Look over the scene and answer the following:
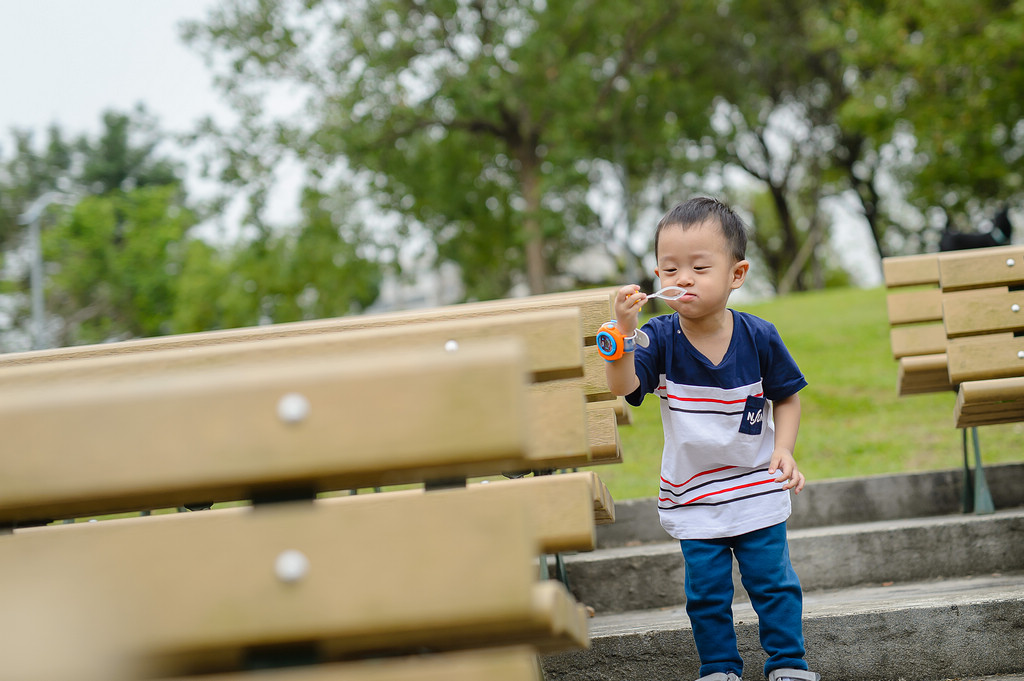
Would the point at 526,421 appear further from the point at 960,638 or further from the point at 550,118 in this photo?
the point at 550,118

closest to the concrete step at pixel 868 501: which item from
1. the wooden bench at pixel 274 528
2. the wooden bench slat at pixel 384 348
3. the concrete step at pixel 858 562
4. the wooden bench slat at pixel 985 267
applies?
the concrete step at pixel 858 562

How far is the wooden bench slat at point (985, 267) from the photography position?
3383 millimetres

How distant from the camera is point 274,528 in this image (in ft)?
4.12

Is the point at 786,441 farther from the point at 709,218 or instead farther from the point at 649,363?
the point at 709,218

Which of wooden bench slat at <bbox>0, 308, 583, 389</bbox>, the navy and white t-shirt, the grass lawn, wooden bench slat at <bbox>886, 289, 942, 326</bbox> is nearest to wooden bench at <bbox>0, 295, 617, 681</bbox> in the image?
wooden bench slat at <bbox>0, 308, 583, 389</bbox>

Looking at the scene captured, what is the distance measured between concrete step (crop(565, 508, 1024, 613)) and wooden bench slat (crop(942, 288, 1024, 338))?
0.72 meters

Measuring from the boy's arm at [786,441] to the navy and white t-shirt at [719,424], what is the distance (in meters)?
0.03

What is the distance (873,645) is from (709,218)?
53.1 inches

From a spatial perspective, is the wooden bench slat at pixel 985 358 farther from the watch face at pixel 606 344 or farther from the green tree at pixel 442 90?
the green tree at pixel 442 90

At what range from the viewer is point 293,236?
62.6ft

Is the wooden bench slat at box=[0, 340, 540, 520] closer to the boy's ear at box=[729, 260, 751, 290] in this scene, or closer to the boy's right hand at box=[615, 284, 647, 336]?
the boy's right hand at box=[615, 284, 647, 336]

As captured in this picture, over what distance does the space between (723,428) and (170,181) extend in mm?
46788

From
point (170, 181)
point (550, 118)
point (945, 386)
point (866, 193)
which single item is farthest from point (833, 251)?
point (945, 386)

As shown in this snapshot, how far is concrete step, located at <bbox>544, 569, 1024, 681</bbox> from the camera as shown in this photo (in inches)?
103
